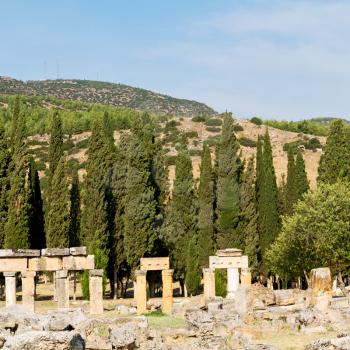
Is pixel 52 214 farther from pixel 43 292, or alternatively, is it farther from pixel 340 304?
pixel 340 304

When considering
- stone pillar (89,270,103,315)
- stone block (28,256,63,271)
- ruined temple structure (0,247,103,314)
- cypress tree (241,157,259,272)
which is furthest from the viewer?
cypress tree (241,157,259,272)

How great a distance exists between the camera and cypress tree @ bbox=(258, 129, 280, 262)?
46.3 meters

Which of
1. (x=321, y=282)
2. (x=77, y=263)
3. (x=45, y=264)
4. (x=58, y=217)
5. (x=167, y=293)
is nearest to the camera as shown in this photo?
(x=321, y=282)

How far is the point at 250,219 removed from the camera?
152 feet

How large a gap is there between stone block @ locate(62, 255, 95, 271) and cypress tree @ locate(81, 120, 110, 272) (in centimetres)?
935

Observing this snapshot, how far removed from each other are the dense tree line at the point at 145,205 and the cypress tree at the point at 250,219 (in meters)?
0.06

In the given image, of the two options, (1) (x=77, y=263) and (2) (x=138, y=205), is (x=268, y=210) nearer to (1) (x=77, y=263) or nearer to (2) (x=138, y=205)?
(2) (x=138, y=205)

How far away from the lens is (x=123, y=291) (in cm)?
4534

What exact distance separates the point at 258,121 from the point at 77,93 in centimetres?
6759

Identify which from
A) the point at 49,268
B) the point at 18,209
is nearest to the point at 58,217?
the point at 18,209

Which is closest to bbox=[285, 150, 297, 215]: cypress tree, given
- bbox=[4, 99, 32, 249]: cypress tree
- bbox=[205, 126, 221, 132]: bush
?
bbox=[4, 99, 32, 249]: cypress tree

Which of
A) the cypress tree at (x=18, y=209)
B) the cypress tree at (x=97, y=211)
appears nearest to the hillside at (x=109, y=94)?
the cypress tree at (x=97, y=211)

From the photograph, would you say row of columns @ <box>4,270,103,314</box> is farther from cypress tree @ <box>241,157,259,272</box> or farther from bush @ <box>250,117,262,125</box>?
bush @ <box>250,117,262,125</box>

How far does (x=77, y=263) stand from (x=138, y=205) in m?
11.3
